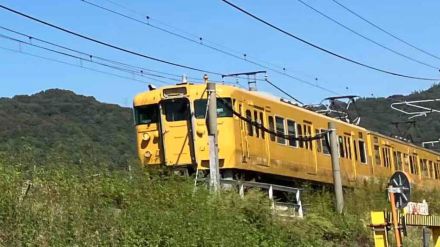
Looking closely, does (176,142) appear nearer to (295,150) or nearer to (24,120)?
(295,150)

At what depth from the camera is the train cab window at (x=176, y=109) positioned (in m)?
21.4

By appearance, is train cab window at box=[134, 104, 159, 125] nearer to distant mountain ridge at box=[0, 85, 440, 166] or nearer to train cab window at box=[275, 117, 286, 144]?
distant mountain ridge at box=[0, 85, 440, 166]

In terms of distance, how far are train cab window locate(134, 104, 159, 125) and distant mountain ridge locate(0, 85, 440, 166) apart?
1177 millimetres

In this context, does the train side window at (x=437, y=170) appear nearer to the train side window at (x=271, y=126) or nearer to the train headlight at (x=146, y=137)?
the train side window at (x=271, y=126)

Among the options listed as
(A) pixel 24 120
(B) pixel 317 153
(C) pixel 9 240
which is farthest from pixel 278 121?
(C) pixel 9 240

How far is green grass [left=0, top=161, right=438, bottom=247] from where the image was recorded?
10.1 meters

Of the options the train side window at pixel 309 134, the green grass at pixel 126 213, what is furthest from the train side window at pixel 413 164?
the green grass at pixel 126 213

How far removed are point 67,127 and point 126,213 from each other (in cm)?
1851

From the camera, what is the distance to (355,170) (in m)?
28.8

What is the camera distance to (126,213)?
11.9m

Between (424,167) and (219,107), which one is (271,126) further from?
(424,167)

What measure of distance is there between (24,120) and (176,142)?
10.5 meters

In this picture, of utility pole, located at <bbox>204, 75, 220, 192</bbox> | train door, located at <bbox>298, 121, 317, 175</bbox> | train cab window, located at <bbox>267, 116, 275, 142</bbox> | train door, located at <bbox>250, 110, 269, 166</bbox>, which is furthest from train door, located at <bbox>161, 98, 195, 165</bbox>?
train door, located at <bbox>298, 121, 317, 175</bbox>

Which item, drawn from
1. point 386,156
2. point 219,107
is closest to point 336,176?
point 219,107
